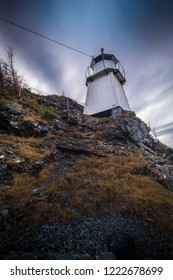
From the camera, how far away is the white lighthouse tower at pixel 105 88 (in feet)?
67.6

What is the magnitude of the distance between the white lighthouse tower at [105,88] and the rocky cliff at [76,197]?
8210mm

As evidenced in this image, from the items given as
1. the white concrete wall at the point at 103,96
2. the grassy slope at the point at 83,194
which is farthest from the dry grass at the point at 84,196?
the white concrete wall at the point at 103,96

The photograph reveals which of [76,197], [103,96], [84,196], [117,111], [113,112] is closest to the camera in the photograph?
[76,197]

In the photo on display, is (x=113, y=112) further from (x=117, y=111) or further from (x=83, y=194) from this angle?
(x=83, y=194)

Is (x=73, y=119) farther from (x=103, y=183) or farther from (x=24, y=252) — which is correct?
(x=24, y=252)

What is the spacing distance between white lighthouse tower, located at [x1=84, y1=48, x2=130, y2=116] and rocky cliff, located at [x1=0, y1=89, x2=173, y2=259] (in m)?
8.21

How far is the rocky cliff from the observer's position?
4.03 metres

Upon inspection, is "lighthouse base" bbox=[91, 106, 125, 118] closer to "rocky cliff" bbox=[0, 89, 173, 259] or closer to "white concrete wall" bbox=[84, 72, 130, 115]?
"white concrete wall" bbox=[84, 72, 130, 115]

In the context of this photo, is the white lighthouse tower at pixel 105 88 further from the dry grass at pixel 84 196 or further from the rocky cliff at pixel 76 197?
the dry grass at pixel 84 196

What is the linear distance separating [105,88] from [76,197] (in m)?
19.4

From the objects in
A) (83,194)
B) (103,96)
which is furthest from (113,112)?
(83,194)

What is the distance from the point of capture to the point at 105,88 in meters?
21.7

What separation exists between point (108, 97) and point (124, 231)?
63.1 feet
